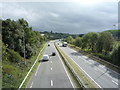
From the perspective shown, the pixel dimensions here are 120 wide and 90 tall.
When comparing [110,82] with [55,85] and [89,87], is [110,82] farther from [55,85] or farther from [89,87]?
[55,85]

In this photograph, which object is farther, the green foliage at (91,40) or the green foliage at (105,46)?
the green foliage at (91,40)

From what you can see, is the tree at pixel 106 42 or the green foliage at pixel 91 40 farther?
the green foliage at pixel 91 40

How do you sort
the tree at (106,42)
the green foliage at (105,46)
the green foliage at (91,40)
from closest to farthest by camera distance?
the green foliage at (105,46)
the tree at (106,42)
the green foliage at (91,40)

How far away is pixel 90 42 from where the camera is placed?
195 ft

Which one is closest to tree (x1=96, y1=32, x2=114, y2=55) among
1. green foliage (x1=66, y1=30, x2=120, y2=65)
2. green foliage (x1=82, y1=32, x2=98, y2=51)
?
green foliage (x1=66, y1=30, x2=120, y2=65)

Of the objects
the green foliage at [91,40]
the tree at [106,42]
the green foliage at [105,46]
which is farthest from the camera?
the green foliage at [91,40]

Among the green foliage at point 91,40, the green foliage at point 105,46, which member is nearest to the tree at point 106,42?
the green foliage at point 105,46

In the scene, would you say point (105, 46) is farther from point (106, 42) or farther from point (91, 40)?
point (91, 40)

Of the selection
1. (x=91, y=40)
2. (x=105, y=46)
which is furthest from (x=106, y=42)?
(x=91, y=40)

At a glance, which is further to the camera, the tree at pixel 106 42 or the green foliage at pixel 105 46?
the tree at pixel 106 42

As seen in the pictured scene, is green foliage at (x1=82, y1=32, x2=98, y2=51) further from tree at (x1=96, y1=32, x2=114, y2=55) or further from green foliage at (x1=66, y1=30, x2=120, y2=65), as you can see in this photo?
tree at (x1=96, y1=32, x2=114, y2=55)

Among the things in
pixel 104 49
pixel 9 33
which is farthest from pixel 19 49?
pixel 104 49

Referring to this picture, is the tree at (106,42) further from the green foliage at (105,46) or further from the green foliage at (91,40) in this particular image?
the green foliage at (91,40)

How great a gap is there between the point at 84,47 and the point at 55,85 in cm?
4985
